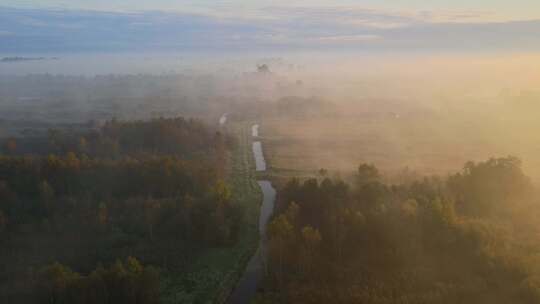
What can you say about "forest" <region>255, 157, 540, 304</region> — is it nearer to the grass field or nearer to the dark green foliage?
the dark green foliage

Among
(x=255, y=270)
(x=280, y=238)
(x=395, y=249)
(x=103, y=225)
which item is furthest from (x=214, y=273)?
(x=395, y=249)

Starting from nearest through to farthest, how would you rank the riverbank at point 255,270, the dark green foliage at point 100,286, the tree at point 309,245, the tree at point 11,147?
1. the dark green foliage at point 100,286
2. the riverbank at point 255,270
3. the tree at point 309,245
4. the tree at point 11,147

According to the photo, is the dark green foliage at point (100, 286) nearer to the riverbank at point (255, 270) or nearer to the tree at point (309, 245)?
the riverbank at point (255, 270)

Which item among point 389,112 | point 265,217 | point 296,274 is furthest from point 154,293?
point 389,112

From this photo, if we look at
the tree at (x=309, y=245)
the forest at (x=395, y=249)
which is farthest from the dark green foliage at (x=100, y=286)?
the tree at (x=309, y=245)

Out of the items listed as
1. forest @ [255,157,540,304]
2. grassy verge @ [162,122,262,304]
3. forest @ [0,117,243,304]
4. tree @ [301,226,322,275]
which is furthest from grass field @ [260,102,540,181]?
tree @ [301,226,322,275]

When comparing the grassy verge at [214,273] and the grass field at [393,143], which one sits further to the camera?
the grass field at [393,143]
